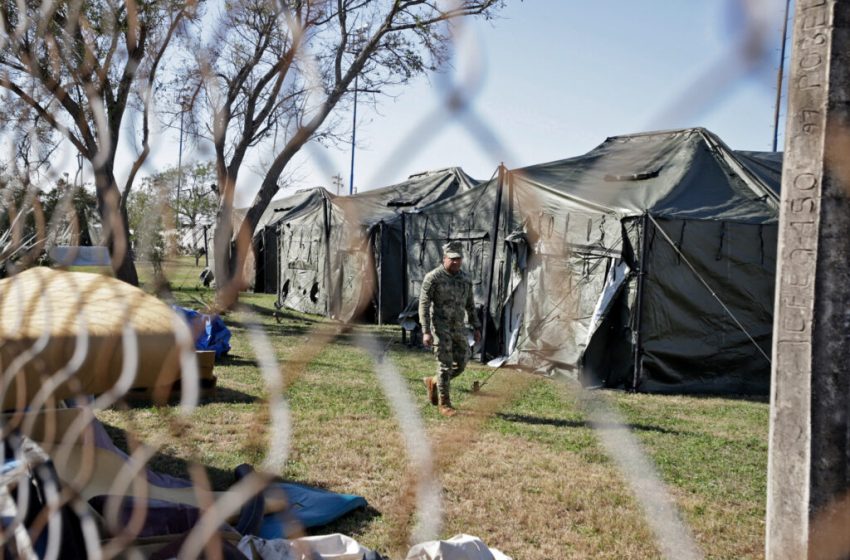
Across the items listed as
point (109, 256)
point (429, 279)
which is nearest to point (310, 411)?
point (429, 279)

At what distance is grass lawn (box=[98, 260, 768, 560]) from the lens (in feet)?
12.3

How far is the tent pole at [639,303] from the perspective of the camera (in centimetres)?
756

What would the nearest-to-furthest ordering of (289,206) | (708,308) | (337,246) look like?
1. (708,308)
2. (337,246)
3. (289,206)

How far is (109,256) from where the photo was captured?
1.12 metres

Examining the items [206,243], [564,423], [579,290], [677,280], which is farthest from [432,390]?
[206,243]

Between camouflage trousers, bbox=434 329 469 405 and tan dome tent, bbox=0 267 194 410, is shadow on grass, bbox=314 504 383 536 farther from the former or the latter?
tan dome tent, bbox=0 267 194 410

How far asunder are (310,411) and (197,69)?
218 inches

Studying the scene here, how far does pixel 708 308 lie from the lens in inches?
314

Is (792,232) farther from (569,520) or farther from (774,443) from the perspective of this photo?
(569,520)

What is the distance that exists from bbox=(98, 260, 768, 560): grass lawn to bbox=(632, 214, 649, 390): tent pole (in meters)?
0.34

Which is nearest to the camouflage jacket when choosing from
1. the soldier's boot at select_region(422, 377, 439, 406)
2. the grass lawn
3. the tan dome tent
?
the soldier's boot at select_region(422, 377, 439, 406)

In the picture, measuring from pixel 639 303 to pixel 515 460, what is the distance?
334 centimetres

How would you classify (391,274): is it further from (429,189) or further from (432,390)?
(432,390)

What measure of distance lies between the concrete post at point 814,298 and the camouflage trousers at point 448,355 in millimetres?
5684
